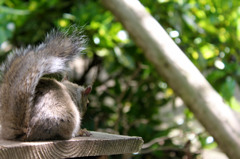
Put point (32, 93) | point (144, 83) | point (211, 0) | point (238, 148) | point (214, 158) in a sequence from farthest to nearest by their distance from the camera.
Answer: point (214, 158) → point (144, 83) → point (211, 0) → point (238, 148) → point (32, 93)

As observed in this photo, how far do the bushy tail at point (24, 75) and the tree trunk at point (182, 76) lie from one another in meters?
0.36

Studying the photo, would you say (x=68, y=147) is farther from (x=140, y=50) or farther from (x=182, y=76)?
(x=140, y=50)

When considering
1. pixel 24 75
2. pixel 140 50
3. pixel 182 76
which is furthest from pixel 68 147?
pixel 140 50

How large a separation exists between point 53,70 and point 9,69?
153 millimetres

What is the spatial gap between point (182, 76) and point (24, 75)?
0.60m

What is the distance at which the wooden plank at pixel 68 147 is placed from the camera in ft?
2.97

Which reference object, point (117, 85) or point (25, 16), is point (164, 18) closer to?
point (117, 85)

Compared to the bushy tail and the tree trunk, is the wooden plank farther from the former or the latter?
the tree trunk

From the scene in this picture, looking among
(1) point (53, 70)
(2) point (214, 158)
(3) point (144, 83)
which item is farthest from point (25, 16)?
(2) point (214, 158)

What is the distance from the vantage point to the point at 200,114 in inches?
51.1

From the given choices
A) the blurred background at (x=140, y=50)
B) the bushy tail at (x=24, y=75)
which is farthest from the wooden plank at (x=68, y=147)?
the blurred background at (x=140, y=50)

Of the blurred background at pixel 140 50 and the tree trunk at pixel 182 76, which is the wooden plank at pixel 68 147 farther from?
the blurred background at pixel 140 50

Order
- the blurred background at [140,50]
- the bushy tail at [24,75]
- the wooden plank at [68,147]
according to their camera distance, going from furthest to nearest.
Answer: the blurred background at [140,50] → the bushy tail at [24,75] → the wooden plank at [68,147]

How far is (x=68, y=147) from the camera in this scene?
1.00m
